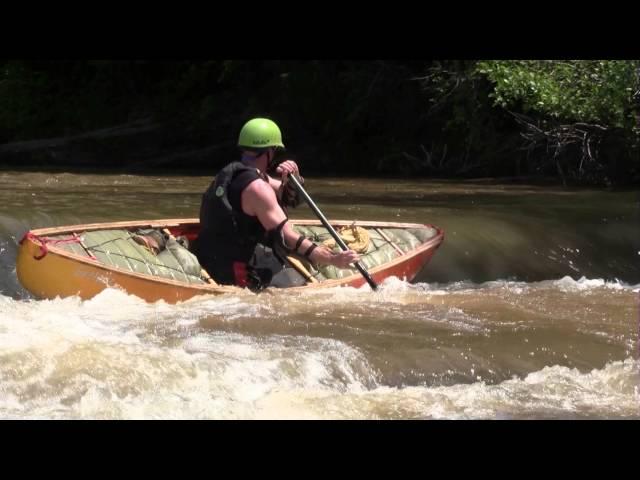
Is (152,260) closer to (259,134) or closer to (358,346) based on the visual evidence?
(259,134)

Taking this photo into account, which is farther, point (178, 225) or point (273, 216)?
point (178, 225)

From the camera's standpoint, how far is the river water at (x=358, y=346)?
5.14 meters

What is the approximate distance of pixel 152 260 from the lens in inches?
299

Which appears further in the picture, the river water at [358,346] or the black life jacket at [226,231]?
the black life jacket at [226,231]

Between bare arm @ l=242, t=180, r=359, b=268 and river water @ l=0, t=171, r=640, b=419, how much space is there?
293 millimetres

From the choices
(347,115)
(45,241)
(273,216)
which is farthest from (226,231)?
(347,115)

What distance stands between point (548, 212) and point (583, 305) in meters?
3.49

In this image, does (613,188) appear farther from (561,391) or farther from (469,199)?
(561,391)

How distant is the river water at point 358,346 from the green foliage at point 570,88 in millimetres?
3411

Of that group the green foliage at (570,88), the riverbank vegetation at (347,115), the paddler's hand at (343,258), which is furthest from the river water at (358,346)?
the riverbank vegetation at (347,115)

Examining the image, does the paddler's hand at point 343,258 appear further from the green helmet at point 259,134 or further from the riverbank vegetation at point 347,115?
the riverbank vegetation at point 347,115

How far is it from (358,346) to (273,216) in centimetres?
134

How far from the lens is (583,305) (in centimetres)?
765
